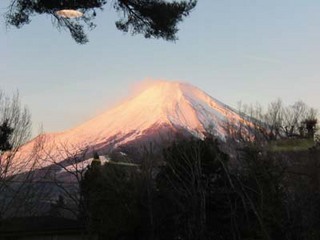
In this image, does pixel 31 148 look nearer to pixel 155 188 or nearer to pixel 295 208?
pixel 155 188

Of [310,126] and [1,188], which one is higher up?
[310,126]

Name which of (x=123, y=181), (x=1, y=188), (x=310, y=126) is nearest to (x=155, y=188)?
(x=123, y=181)

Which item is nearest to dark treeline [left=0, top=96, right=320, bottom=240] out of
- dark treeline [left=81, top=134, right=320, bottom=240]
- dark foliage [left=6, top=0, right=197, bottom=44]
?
dark treeline [left=81, top=134, right=320, bottom=240]

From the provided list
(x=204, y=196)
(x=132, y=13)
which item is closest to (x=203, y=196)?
(x=204, y=196)

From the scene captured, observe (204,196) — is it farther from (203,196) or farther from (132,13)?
(132,13)

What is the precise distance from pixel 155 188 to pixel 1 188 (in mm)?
8660

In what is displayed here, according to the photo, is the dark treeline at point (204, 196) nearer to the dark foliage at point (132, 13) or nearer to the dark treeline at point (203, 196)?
the dark treeline at point (203, 196)

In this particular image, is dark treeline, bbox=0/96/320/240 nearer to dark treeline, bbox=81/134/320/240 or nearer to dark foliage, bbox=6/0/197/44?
dark treeline, bbox=81/134/320/240

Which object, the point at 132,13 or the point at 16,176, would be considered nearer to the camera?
the point at 132,13

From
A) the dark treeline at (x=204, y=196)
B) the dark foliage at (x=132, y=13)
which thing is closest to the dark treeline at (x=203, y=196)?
the dark treeline at (x=204, y=196)

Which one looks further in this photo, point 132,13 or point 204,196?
point 204,196

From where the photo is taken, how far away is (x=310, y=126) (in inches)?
1555

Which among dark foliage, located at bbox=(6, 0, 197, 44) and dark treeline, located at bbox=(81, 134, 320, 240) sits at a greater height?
dark foliage, located at bbox=(6, 0, 197, 44)

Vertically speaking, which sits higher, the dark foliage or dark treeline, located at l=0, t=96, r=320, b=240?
the dark foliage
